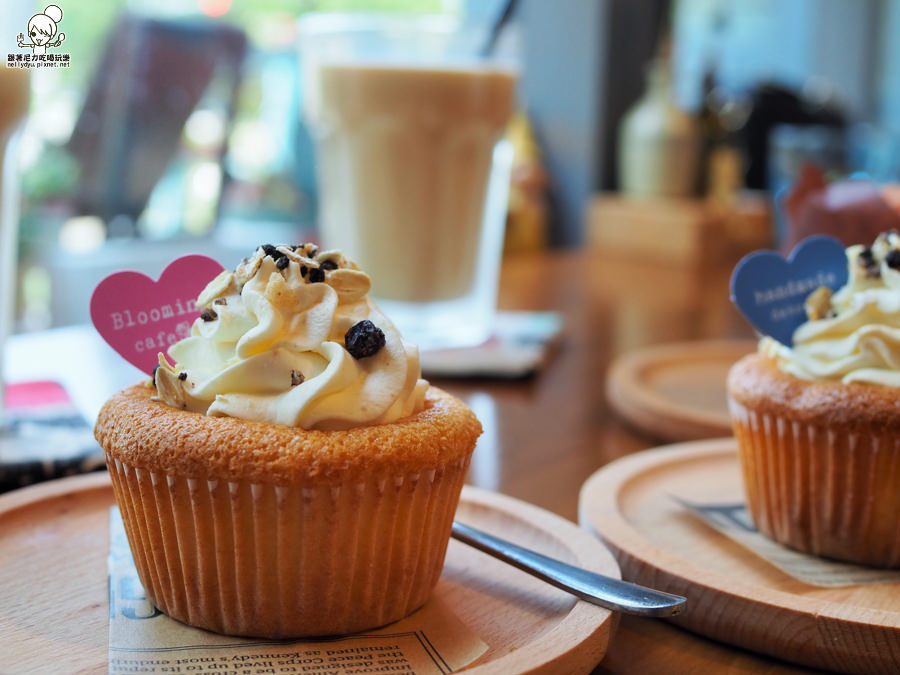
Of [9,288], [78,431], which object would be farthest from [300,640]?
[9,288]

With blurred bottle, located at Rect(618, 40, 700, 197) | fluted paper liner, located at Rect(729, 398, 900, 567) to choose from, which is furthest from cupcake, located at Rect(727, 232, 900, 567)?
blurred bottle, located at Rect(618, 40, 700, 197)

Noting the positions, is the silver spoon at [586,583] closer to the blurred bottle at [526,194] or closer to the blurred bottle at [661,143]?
the blurred bottle at [661,143]

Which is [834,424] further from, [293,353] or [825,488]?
[293,353]

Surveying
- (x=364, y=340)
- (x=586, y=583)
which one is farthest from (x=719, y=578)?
(x=364, y=340)

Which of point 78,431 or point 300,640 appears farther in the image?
point 78,431

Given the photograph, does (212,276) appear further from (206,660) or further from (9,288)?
(9,288)
